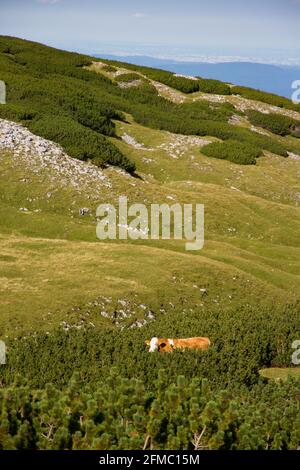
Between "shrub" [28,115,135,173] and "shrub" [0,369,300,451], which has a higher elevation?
"shrub" [28,115,135,173]

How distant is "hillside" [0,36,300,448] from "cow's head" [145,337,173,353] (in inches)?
23.6

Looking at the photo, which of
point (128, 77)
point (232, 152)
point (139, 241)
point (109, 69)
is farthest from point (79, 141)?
point (109, 69)

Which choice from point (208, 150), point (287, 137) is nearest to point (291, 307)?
point (208, 150)

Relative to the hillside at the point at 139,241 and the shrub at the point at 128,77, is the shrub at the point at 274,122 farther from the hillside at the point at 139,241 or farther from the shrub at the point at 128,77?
the shrub at the point at 128,77

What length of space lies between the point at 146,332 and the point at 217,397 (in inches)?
491

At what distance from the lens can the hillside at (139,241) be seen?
23.8m

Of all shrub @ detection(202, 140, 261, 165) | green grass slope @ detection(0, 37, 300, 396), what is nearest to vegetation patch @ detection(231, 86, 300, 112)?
green grass slope @ detection(0, 37, 300, 396)

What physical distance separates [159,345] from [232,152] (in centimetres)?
5370

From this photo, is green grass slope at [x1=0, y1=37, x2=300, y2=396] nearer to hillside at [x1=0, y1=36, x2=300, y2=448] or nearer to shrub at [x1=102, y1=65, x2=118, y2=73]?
hillside at [x1=0, y1=36, x2=300, y2=448]

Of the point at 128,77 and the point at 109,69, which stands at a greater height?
the point at 109,69

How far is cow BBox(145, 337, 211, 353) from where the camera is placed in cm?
2309

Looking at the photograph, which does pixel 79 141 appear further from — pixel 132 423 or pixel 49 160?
pixel 132 423

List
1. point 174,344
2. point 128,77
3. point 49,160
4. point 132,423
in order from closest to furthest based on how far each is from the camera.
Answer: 1. point 132,423
2. point 174,344
3. point 49,160
4. point 128,77

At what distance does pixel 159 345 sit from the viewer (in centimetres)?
2323
